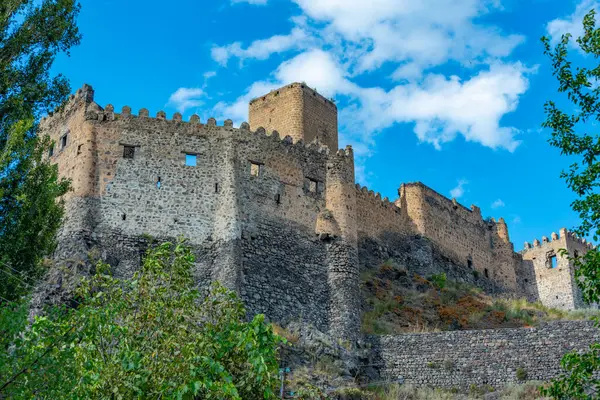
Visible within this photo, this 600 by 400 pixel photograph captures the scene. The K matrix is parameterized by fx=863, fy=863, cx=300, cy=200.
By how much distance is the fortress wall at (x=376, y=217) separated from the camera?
3806 cm

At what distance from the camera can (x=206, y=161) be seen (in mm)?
30594

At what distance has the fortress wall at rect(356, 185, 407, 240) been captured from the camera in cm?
3806

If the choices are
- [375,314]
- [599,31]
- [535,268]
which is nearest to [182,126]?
[375,314]

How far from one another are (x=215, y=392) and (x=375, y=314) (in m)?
18.3

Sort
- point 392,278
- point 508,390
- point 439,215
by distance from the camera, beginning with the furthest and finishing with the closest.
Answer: point 439,215 → point 392,278 → point 508,390

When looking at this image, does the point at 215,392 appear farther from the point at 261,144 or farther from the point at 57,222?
the point at 261,144

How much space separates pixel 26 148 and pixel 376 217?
24.1m

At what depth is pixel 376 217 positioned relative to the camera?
128ft

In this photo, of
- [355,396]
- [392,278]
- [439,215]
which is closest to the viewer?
[355,396]

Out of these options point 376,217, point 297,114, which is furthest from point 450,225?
point 297,114

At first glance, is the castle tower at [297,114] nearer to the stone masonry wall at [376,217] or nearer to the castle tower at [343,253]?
the stone masonry wall at [376,217]

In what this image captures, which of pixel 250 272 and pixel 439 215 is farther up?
pixel 439 215

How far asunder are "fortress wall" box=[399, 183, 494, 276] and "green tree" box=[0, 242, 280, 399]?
25.3 m

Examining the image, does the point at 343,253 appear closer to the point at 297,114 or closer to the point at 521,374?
the point at 521,374
